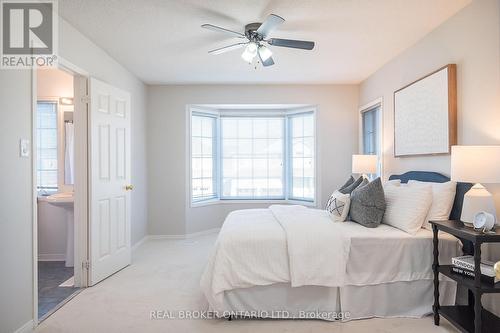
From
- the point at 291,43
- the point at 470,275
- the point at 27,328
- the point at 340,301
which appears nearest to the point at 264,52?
the point at 291,43

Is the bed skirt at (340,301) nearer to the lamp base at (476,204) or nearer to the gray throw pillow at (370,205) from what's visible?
the gray throw pillow at (370,205)

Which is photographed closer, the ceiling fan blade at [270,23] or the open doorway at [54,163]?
the ceiling fan blade at [270,23]

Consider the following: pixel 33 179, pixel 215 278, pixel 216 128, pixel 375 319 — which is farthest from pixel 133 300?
pixel 216 128

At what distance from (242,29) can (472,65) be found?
2.02 m

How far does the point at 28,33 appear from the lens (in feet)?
7.97

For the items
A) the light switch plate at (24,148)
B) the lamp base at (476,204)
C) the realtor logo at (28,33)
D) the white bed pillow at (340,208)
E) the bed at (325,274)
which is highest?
the realtor logo at (28,33)

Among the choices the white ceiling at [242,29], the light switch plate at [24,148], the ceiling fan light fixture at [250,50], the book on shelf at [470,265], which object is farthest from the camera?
the ceiling fan light fixture at [250,50]

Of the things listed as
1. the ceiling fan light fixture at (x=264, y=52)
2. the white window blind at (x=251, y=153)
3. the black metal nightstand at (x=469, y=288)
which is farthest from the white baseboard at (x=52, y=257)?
the black metal nightstand at (x=469, y=288)

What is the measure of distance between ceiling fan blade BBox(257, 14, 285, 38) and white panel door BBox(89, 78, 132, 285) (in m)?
1.87

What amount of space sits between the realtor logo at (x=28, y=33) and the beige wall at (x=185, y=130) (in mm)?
2565

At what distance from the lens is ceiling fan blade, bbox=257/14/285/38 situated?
94.5 inches

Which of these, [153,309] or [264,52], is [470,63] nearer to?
[264,52]

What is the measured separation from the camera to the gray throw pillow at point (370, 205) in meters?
2.82

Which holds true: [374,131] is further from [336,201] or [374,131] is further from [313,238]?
[313,238]
